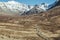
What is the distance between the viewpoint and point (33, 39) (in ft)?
193

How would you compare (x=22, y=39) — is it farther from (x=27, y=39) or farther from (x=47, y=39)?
(x=47, y=39)

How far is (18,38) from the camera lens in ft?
203

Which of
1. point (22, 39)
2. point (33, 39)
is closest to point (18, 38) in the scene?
point (22, 39)

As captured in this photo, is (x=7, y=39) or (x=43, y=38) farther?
(x=43, y=38)

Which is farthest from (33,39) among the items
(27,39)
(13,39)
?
(13,39)

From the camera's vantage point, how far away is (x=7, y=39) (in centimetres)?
5981

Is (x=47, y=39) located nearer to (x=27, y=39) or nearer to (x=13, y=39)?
(x=27, y=39)

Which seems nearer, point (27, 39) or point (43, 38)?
point (27, 39)

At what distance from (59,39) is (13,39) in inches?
552

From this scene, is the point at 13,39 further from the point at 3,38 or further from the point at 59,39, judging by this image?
the point at 59,39

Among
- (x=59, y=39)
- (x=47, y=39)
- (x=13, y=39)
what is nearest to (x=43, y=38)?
(x=47, y=39)

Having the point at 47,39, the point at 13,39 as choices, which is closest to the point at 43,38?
the point at 47,39

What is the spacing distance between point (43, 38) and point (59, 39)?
6184mm

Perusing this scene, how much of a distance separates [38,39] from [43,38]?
13.7ft
